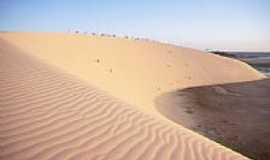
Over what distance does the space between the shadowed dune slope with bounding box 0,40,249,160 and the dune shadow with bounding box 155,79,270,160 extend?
10.3ft

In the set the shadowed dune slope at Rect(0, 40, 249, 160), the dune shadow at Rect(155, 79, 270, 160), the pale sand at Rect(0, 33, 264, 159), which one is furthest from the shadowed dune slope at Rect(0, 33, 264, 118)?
the shadowed dune slope at Rect(0, 40, 249, 160)

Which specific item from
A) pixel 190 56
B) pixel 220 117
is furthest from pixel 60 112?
pixel 190 56

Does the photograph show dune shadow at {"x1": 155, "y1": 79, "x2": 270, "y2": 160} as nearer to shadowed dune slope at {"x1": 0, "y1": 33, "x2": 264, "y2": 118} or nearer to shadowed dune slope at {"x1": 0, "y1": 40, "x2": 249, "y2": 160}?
shadowed dune slope at {"x1": 0, "y1": 33, "x2": 264, "y2": 118}

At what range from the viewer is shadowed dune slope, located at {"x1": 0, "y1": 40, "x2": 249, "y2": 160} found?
395 cm

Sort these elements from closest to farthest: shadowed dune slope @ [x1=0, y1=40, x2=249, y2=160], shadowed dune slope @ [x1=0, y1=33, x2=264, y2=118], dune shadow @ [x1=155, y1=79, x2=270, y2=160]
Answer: shadowed dune slope @ [x1=0, y1=40, x2=249, y2=160], dune shadow @ [x1=155, y1=79, x2=270, y2=160], shadowed dune slope @ [x1=0, y1=33, x2=264, y2=118]

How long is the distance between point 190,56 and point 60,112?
73.5ft

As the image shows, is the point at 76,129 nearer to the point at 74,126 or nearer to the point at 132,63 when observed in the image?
the point at 74,126

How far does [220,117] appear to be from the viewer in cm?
A: 1132

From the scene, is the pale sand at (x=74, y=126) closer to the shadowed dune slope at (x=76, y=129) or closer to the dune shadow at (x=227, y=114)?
the shadowed dune slope at (x=76, y=129)

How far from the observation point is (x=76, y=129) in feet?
15.2

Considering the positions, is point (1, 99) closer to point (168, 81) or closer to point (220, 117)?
point (220, 117)

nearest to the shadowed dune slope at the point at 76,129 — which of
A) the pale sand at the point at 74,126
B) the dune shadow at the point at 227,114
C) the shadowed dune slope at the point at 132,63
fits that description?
the pale sand at the point at 74,126

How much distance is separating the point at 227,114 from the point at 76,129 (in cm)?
833

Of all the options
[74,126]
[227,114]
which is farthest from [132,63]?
[74,126]
